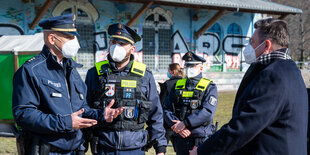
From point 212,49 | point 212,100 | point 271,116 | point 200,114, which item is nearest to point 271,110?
point 271,116

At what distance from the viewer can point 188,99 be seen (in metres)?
4.64

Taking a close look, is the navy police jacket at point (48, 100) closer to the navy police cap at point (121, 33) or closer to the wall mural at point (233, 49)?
the navy police cap at point (121, 33)

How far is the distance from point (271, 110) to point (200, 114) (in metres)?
2.14

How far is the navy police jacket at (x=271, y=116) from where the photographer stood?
230cm

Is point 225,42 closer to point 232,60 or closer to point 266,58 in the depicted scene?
point 232,60

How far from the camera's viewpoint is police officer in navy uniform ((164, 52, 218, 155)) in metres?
4.44

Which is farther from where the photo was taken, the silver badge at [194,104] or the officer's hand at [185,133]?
the silver badge at [194,104]

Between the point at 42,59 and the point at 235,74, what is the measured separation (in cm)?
1823

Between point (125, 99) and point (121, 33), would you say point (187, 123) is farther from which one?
point (121, 33)

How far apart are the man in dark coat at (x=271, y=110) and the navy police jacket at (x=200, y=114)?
6.00ft

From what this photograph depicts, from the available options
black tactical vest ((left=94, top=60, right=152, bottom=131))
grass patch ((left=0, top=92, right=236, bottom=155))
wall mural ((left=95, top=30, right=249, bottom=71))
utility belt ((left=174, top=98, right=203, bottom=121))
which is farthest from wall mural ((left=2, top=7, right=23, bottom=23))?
black tactical vest ((left=94, top=60, right=152, bottom=131))

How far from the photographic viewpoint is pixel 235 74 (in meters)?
20.1

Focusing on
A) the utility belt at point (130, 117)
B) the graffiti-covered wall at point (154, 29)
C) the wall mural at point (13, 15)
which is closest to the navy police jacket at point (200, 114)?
the utility belt at point (130, 117)

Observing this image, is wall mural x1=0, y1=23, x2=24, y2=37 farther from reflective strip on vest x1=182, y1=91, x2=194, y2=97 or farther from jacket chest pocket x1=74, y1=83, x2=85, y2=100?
jacket chest pocket x1=74, y1=83, x2=85, y2=100
